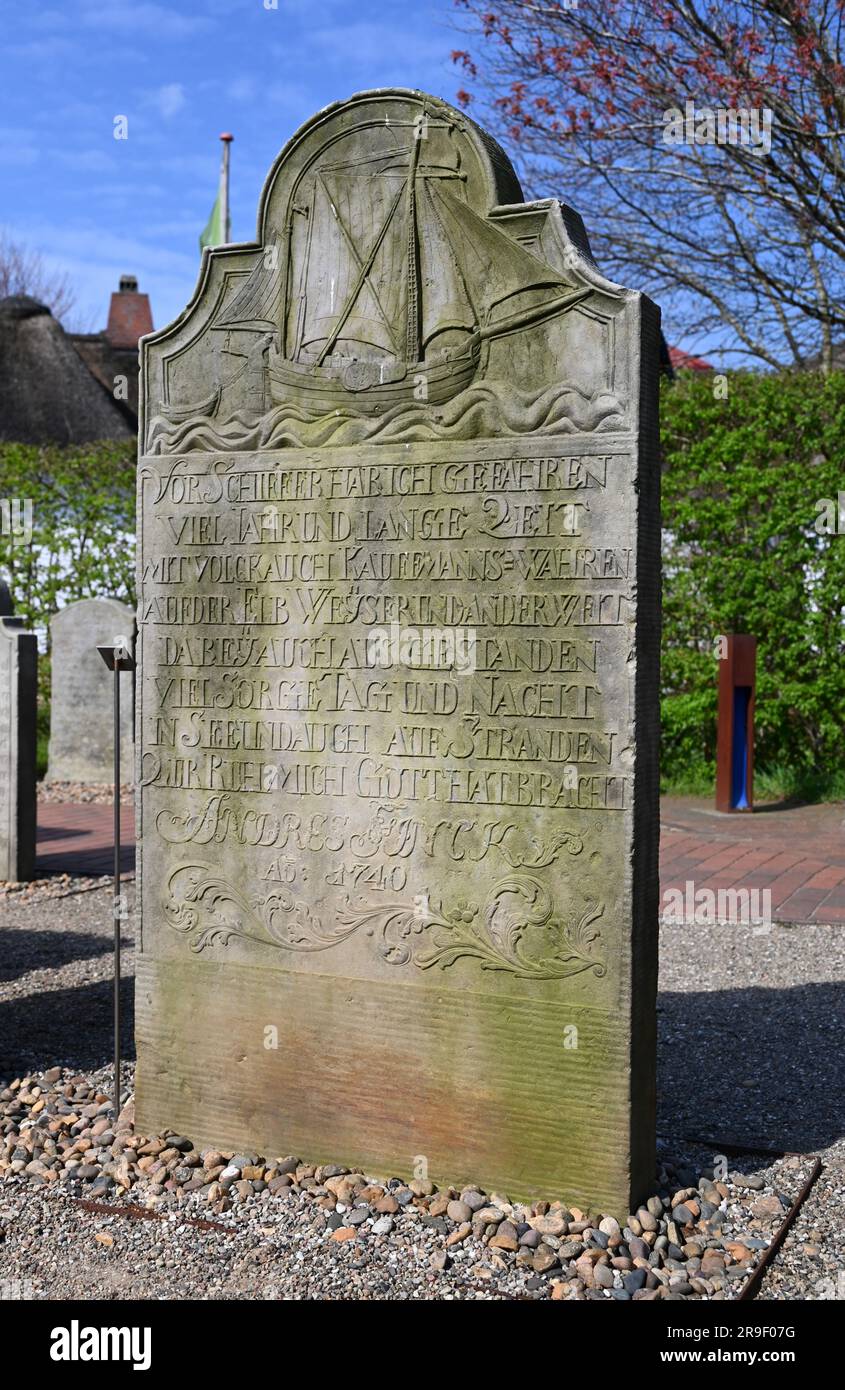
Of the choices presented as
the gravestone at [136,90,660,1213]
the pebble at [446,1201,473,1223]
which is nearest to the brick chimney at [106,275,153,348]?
the gravestone at [136,90,660,1213]

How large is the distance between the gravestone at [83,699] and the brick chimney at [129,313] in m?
18.3

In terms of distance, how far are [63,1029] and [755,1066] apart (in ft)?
8.03

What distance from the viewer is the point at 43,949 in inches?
237

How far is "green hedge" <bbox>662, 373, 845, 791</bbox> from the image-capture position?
9758 mm

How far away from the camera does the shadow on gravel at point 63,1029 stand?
14.3 feet

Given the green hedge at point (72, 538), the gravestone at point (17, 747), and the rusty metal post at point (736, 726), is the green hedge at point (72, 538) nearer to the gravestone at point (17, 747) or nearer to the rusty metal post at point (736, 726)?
the gravestone at point (17, 747)

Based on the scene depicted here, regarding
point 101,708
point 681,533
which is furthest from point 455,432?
point 101,708

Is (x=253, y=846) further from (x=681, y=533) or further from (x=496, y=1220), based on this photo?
(x=681, y=533)

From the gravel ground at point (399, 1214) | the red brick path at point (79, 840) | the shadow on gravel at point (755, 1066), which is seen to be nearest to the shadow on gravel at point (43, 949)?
the gravel ground at point (399, 1214)

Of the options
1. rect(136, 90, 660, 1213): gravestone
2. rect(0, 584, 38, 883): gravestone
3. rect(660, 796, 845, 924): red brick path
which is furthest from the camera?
rect(0, 584, 38, 883): gravestone

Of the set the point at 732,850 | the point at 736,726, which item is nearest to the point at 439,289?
the point at 732,850

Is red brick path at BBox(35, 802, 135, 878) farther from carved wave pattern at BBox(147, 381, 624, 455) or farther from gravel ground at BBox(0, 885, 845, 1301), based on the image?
carved wave pattern at BBox(147, 381, 624, 455)

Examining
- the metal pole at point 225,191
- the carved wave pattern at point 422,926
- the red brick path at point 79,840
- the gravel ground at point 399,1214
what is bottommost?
the gravel ground at point 399,1214

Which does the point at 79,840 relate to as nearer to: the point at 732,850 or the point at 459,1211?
the point at 732,850
